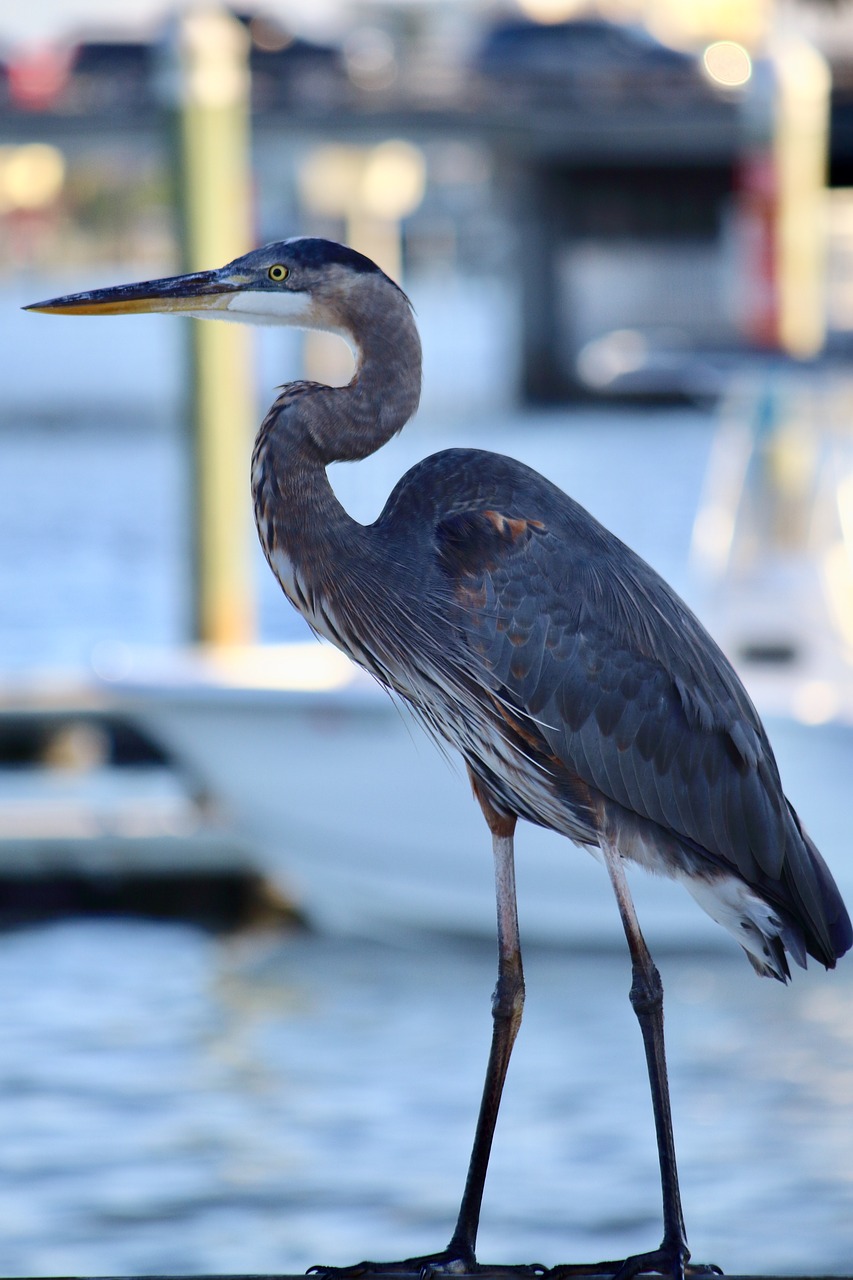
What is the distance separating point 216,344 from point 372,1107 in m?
3.06

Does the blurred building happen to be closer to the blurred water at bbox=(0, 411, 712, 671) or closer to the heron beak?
the blurred water at bbox=(0, 411, 712, 671)

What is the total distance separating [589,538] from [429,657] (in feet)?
1.01

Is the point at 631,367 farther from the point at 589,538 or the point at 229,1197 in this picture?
the point at 589,538

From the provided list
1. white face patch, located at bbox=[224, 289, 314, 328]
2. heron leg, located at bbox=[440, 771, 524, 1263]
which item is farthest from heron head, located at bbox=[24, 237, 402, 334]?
heron leg, located at bbox=[440, 771, 524, 1263]

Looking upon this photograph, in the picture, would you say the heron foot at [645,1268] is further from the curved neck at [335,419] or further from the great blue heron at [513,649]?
the curved neck at [335,419]

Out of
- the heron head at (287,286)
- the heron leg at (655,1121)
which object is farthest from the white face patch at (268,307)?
the heron leg at (655,1121)

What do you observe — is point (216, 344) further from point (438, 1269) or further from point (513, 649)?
point (438, 1269)

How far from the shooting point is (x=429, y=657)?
2984mm

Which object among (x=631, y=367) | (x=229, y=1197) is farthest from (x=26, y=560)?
(x=229, y=1197)

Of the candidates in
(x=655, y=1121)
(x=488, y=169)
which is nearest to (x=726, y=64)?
(x=488, y=169)

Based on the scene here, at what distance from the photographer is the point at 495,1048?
3.27 m

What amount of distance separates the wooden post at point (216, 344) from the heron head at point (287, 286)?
4848 mm

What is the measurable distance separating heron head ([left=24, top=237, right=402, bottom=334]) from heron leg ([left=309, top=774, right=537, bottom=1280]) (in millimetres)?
843

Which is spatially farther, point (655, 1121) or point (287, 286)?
point (655, 1121)
